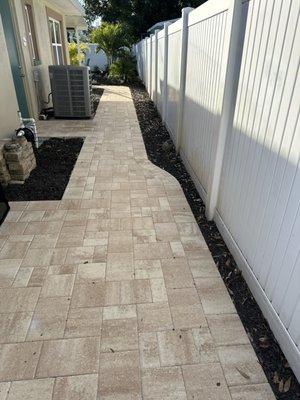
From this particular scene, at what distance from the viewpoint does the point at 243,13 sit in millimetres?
2229

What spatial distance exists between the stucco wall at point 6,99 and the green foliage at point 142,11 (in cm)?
1775

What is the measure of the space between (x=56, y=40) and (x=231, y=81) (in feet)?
29.6

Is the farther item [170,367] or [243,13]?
[243,13]

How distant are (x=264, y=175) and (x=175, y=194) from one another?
6.06 ft

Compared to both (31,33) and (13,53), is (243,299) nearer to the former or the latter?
(13,53)

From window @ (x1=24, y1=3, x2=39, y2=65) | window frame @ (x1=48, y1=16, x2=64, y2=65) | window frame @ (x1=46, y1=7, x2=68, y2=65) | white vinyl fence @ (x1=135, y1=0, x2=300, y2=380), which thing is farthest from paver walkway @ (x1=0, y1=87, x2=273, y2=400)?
Result: window frame @ (x1=48, y1=16, x2=64, y2=65)

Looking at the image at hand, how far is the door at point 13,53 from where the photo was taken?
213 inches

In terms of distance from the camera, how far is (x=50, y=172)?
4.25 metres

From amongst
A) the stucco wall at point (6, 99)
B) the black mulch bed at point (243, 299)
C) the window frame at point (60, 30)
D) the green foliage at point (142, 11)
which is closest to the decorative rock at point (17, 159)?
the stucco wall at point (6, 99)

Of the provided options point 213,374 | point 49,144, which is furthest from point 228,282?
point 49,144

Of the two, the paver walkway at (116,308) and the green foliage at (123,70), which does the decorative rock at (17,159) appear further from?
the green foliage at (123,70)

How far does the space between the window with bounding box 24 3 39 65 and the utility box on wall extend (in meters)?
0.56

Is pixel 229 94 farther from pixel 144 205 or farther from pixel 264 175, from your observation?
pixel 144 205

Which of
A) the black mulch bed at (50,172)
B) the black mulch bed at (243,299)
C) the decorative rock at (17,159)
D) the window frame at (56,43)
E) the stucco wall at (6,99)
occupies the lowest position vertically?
the black mulch bed at (243,299)
